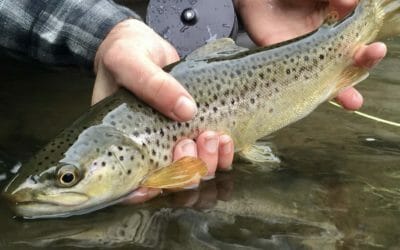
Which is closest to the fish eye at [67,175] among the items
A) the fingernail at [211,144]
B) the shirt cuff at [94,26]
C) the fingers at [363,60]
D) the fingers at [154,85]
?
the fingers at [154,85]

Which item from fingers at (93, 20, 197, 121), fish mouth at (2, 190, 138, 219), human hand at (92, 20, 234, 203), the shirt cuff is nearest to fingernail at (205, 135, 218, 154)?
human hand at (92, 20, 234, 203)

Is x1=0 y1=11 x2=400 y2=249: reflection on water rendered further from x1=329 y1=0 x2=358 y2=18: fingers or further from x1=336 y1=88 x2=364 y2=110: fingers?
x1=329 y1=0 x2=358 y2=18: fingers

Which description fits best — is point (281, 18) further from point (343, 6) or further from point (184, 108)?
point (184, 108)

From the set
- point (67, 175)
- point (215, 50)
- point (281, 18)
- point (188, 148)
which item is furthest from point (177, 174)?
point (281, 18)

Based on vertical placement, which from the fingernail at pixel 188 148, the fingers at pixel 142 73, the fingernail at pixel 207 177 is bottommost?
the fingernail at pixel 207 177

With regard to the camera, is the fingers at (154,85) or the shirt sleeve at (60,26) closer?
the fingers at (154,85)

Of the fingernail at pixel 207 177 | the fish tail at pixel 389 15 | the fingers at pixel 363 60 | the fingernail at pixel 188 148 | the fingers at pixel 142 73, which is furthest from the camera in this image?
the fish tail at pixel 389 15

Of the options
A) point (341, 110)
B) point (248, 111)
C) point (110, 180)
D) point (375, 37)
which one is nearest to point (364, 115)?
Answer: point (341, 110)

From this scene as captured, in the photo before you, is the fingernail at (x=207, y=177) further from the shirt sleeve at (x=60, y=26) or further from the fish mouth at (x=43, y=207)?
the shirt sleeve at (x=60, y=26)
